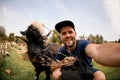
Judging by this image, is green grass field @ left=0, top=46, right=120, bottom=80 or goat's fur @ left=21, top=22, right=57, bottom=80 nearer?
goat's fur @ left=21, top=22, right=57, bottom=80

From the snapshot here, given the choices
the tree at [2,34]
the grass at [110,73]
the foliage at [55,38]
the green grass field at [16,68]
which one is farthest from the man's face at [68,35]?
the tree at [2,34]

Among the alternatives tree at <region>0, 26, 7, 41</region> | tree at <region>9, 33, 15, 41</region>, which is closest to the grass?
tree at <region>9, 33, 15, 41</region>

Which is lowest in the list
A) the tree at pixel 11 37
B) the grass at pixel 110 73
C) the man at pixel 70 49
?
the grass at pixel 110 73

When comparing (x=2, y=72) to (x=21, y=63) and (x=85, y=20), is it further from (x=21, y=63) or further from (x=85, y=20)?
(x=85, y=20)

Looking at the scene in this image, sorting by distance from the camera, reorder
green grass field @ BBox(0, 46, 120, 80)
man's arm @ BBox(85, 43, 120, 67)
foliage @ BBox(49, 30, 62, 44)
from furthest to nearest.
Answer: green grass field @ BBox(0, 46, 120, 80) → foliage @ BBox(49, 30, 62, 44) → man's arm @ BBox(85, 43, 120, 67)

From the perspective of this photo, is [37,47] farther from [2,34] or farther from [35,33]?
[2,34]

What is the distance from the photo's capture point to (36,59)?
1.84 m

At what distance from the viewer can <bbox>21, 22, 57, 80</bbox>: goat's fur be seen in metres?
1.79

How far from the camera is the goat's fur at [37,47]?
1788 millimetres

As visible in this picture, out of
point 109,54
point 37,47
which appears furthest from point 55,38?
point 109,54

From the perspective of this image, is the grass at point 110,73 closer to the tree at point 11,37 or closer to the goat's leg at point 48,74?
the goat's leg at point 48,74

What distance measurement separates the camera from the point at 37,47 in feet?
5.97

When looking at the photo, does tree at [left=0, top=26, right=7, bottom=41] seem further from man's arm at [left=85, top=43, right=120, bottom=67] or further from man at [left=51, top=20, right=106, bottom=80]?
man's arm at [left=85, top=43, right=120, bottom=67]

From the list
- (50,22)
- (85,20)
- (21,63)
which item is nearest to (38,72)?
(21,63)
